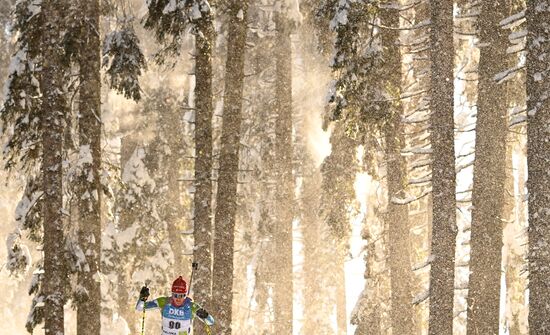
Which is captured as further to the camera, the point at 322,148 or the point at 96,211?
the point at 322,148

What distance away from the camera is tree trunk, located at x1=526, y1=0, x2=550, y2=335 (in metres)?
10.2

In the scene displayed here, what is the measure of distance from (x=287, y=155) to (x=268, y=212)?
405 centimetres

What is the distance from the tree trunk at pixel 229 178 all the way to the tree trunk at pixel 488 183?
449 centimetres

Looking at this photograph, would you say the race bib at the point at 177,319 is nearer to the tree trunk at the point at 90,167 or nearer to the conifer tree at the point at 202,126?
the conifer tree at the point at 202,126

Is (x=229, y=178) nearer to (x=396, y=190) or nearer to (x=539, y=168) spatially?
(x=396, y=190)

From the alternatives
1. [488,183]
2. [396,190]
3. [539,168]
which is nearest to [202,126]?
[396,190]

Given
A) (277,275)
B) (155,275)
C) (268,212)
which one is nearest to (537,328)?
(277,275)

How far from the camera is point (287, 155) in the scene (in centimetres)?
2023

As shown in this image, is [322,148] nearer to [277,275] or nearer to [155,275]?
[155,275]

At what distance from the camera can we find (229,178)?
48.0 feet

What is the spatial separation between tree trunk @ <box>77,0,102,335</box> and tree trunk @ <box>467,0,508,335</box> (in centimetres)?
695

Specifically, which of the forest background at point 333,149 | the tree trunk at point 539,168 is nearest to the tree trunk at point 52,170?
the forest background at point 333,149

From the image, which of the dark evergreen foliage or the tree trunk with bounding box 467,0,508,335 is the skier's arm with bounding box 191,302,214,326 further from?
the dark evergreen foliage

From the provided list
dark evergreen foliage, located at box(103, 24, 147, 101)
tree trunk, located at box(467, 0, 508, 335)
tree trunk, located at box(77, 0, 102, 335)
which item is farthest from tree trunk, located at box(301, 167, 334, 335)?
tree trunk, located at box(467, 0, 508, 335)
